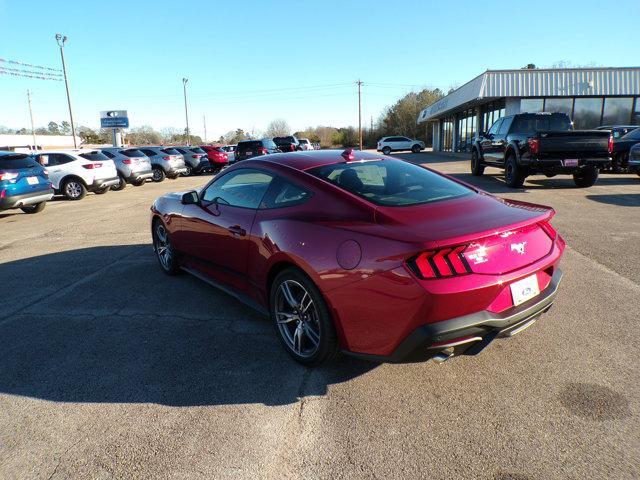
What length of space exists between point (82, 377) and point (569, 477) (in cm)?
307

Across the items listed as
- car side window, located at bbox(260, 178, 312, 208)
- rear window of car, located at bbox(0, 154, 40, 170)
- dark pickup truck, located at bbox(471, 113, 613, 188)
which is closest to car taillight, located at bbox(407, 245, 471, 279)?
car side window, located at bbox(260, 178, 312, 208)

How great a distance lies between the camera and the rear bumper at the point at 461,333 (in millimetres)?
2400

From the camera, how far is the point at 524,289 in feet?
8.83

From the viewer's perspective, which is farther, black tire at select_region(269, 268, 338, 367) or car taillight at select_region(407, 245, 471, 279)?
black tire at select_region(269, 268, 338, 367)

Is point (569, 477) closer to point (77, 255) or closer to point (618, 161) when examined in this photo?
point (77, 255)

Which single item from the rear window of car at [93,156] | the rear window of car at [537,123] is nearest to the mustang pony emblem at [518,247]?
the rear window of car at [537,123]

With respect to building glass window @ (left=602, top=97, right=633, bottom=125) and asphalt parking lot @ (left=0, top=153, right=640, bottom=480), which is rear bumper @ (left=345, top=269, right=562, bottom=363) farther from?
building glass window @ (left=602, top=97, right=633, bottom=125)

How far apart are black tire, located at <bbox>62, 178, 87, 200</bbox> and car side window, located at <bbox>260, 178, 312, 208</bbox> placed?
13510 millimetres

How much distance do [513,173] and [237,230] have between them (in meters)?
9.83

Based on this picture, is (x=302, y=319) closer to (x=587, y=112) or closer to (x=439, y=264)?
(x=439, y=264)

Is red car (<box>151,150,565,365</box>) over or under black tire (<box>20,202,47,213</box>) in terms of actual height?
over

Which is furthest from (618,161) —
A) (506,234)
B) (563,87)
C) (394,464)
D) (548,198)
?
(394,464)

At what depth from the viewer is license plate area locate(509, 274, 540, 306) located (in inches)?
103

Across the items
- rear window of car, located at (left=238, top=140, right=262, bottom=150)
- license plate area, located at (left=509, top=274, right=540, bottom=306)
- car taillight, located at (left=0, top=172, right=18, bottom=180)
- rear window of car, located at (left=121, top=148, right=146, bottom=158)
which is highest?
rear window of car, located at (left=238, top=140, right=262, bottom=150)
